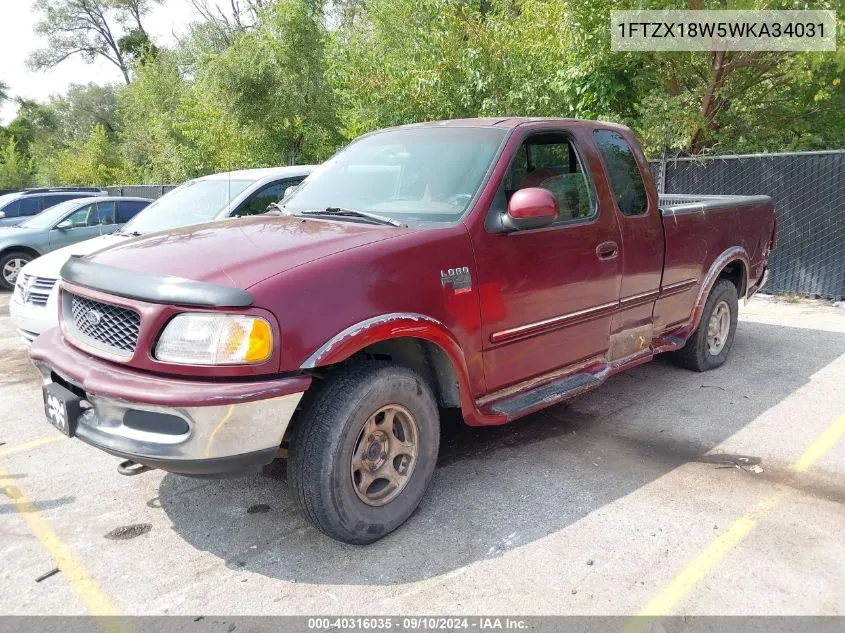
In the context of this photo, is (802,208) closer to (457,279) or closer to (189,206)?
(457,279)

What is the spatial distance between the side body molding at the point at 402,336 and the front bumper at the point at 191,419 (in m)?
0.15

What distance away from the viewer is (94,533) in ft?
11.0

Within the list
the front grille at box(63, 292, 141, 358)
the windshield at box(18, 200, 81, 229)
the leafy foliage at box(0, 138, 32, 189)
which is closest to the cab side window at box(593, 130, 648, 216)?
the front grille at box(63, 292, 141, 358)

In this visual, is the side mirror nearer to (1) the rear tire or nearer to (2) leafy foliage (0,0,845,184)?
(1) the rear tire

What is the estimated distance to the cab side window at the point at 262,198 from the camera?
6.76 meters

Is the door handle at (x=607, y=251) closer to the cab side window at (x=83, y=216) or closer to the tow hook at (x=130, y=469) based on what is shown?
the tow hook at (x=130, y=469)

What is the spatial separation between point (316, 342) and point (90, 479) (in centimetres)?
204

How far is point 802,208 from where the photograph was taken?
9227 millimetres

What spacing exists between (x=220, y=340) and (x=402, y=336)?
0.81 metres

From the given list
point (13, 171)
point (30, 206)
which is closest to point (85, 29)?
point (13, 171)

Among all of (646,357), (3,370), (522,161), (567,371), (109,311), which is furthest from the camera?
(3,370)

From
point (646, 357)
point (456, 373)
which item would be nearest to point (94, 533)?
point (456, 373)

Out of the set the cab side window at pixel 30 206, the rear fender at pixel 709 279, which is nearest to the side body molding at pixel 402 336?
the rear fender at pixel 709 279

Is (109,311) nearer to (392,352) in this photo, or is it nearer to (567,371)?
(392,352)
